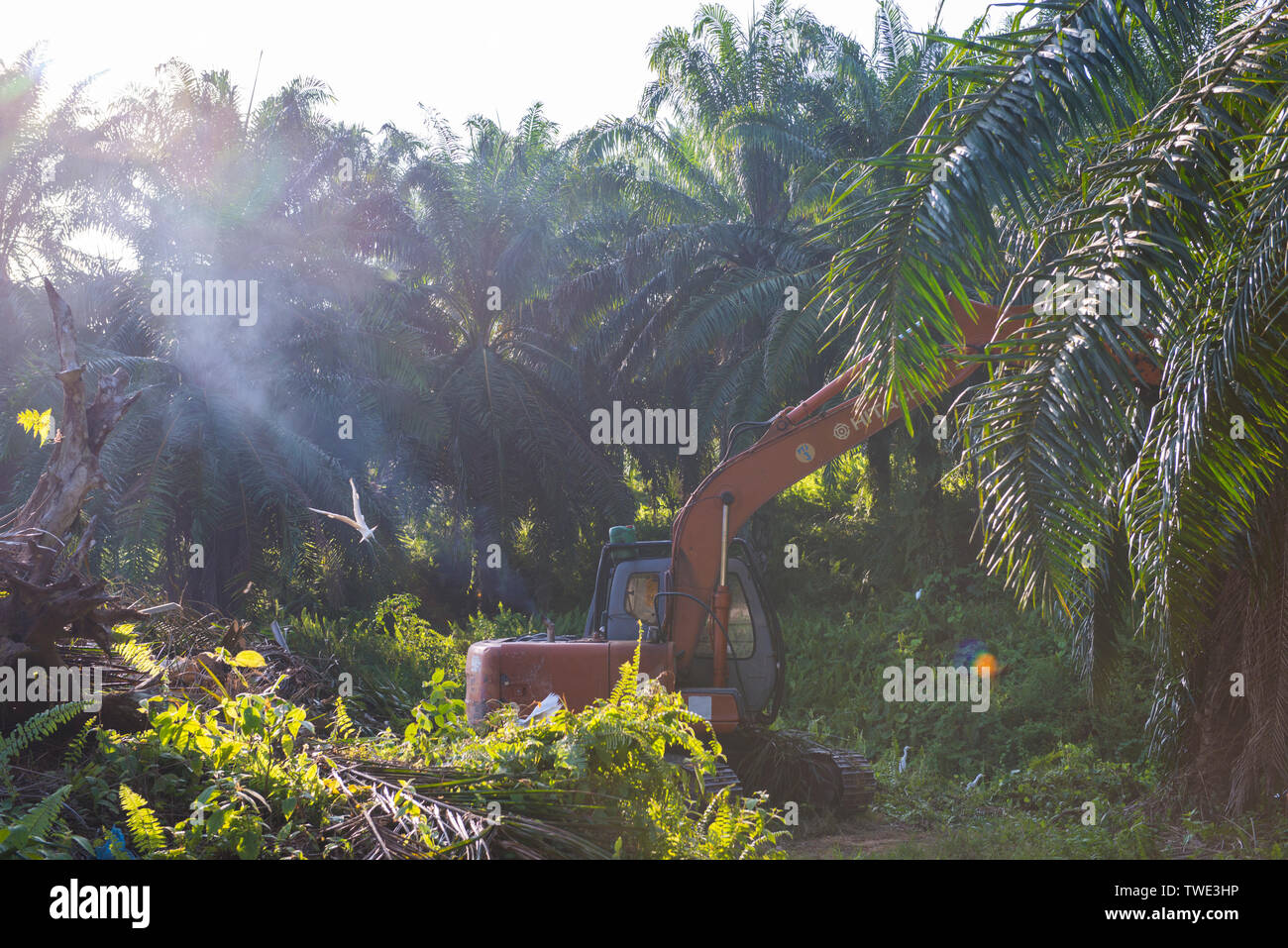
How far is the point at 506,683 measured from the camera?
8227mm

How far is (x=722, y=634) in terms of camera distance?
8.34 m

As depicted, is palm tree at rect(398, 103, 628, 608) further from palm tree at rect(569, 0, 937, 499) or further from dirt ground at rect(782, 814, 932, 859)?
dirt ground at rect(782, 814, 932, 859)

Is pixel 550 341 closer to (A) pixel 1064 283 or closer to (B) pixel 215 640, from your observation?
(B) pixel 215 640

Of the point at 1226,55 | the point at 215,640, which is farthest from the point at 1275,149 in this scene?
the point at 215,640

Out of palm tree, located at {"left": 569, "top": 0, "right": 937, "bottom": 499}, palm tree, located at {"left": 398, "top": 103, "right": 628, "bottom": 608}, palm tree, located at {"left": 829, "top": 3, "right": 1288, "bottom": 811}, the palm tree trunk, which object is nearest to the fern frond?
the palm tree trunk

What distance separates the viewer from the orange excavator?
812cm

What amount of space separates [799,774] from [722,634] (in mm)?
1634

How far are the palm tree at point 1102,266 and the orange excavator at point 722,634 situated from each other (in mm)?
2241

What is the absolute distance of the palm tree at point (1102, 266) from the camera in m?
5.09

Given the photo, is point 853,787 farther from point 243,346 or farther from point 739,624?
point 243,346

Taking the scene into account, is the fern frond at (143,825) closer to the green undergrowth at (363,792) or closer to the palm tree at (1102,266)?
the green undergrowth at (363,792)

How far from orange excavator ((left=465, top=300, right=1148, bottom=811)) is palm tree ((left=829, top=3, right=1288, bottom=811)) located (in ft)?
7.35

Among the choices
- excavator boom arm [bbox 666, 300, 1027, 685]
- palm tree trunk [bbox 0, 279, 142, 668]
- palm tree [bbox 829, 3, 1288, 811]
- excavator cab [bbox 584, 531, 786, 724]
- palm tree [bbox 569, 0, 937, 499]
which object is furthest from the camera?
palm tree [bbox 569, 0, 937, 499]

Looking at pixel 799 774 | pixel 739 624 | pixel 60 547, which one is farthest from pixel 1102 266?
pixel 60 547
